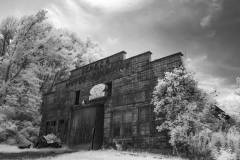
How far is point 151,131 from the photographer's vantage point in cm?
1102

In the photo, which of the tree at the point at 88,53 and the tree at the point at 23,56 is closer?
the tree at the point at 23,56

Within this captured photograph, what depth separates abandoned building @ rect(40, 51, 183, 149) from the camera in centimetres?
1157

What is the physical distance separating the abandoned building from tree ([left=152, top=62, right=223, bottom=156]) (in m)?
1.10

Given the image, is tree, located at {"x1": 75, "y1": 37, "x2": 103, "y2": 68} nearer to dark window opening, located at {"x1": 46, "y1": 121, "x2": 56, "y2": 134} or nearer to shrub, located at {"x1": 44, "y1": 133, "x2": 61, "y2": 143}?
dark window opening, located at {"x1": 46, "y1": 121, "x2": 56, "y2": 134}

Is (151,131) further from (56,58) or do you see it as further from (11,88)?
(56,58)

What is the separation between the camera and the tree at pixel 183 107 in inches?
350

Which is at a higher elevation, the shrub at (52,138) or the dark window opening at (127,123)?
the dark window opening at (127,123)

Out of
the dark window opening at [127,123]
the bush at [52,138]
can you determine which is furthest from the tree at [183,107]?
the bush at [52,138]

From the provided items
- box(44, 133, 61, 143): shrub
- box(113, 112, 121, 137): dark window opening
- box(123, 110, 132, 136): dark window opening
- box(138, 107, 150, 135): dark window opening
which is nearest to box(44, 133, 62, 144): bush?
box(44, 133, 61, 143): shrub

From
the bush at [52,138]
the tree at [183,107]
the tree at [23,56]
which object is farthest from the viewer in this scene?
the tree at [23,56]

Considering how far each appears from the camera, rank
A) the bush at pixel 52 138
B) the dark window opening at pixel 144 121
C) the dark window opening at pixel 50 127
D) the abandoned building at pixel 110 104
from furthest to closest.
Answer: the dark window opening at pixel 50 127, the bush at pixel 52 138, the abandoned building at pixel 110 104, the dark window opening at pixel 144 121

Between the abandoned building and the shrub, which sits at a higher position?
the abandoned building

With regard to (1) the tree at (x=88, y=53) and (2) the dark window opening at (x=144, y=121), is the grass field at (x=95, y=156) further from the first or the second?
(1) the tree at (x=88, y=53)

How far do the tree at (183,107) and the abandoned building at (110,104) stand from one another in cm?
110
